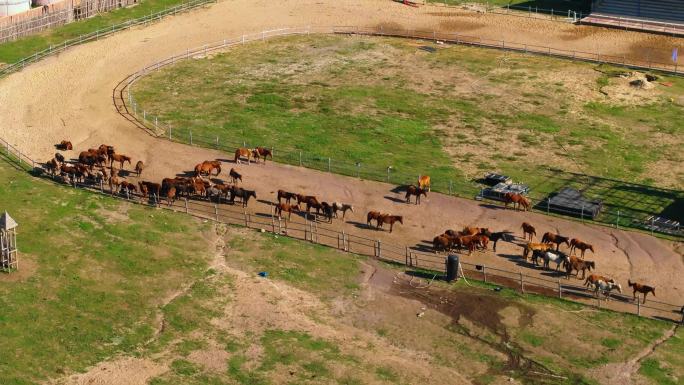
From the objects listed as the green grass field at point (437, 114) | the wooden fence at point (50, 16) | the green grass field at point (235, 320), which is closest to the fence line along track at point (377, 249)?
the green grass field at point (235, 320)

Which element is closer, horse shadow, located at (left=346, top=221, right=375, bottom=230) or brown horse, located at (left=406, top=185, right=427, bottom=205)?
horse shadow, located at (left=346, top=221, right=375, bottom=230)

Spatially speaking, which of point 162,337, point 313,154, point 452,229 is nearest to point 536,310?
point 452,229

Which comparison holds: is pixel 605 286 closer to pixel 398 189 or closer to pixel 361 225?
pixel 361 225

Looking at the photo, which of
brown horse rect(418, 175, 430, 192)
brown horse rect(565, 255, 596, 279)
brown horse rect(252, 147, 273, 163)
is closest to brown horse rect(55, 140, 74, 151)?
brown horse rect(252, 147, 273, 163)

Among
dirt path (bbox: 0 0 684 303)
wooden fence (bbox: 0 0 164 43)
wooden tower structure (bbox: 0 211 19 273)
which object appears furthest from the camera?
wooden fence (bbox: 0 0 164 43)

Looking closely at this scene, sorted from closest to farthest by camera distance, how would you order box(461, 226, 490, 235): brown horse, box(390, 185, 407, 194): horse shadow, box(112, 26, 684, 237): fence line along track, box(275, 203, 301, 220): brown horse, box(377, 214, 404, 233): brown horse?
box(461, 226, 490, 235): brown horse < box(377, 214, 404, 233): brown horse < box(275, 203, 301, 220): brown horse < box(112, 26, 684, 237): fence line along track < box(390, 185, 407, 194): horse shadow

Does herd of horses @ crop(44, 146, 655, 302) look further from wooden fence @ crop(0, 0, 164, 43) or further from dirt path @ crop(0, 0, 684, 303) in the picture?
wooden fence @ crop(0, 0, 164, 43)

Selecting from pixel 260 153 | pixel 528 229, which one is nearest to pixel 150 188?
pixel 260 153
